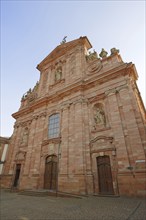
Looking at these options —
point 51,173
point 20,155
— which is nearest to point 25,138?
point 20,155

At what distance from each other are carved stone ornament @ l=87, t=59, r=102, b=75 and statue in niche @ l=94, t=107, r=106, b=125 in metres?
3.95

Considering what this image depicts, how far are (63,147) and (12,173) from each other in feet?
21.9

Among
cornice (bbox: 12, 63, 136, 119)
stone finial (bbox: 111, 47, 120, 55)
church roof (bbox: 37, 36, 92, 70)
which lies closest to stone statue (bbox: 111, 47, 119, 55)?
stone finial (bbox: 111, 47, 120, 55)

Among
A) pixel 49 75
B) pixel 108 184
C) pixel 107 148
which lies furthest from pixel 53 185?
pixel 49 75

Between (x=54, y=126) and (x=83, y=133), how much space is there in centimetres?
364

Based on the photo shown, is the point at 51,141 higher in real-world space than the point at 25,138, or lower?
lower

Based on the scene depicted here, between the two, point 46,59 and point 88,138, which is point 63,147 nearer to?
point 88,138

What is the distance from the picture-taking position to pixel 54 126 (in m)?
13.6

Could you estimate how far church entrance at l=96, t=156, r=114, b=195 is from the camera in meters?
8.75

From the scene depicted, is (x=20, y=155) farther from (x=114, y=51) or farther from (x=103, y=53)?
(x=114, y=51)

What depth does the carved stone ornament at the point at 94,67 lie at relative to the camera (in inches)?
530

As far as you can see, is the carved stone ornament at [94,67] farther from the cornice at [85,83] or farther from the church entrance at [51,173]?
the church entrance at [51,173]

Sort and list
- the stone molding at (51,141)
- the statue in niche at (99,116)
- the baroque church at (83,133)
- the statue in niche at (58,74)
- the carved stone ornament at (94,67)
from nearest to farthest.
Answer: the baroque church at (83,133) → the statue in niche at (99,116) → the stone molding at (51,141) → the carved stone ornament at (94,67) → the statue in niche at (58,74)

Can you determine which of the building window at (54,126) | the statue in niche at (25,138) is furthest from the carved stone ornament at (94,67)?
the statue in niche at (25,138)
